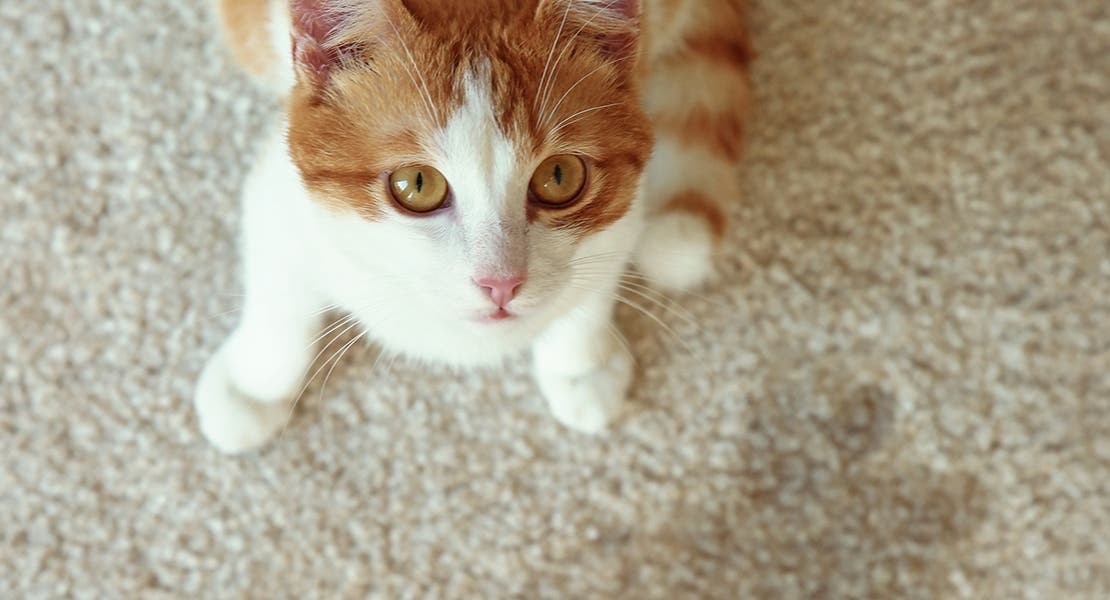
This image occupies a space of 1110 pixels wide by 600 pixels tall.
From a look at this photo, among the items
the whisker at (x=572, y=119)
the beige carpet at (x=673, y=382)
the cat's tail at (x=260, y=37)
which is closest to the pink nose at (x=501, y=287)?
the whisker at (x=572, y=119)

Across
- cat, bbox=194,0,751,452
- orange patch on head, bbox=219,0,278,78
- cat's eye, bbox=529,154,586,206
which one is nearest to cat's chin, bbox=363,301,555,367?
cat, bbox=194,0,751,452

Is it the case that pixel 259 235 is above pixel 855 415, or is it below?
above

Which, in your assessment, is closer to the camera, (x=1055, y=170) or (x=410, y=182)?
(x=410, y=182)

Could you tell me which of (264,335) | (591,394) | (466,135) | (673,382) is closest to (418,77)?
(466,135)

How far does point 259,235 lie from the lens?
1046 mm

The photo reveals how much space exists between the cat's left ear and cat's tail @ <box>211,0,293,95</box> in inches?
11.6

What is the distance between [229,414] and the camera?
1.19 metres

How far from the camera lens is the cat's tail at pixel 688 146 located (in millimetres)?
1192

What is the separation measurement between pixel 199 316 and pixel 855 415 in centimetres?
91

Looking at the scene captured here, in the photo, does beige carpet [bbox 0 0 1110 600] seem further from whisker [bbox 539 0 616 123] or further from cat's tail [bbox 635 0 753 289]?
whisker [bbox 539 0 616 123]

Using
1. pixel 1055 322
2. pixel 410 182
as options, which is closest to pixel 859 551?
pixel 1055 322

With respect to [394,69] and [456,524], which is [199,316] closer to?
[456,524]

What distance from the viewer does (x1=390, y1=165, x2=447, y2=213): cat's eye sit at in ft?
2.72

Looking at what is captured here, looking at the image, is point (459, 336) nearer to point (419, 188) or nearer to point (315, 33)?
point (419, 188)
